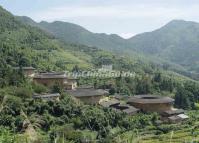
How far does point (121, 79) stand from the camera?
8194 centimetres

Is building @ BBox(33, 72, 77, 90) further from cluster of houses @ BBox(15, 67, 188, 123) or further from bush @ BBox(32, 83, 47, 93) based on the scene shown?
bush @ BBox(32, 83, 47, 93)

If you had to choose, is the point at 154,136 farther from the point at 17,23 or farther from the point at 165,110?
the point at 17,23

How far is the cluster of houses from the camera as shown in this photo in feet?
201

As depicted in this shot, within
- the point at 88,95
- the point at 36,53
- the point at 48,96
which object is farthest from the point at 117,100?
the point at 36,53

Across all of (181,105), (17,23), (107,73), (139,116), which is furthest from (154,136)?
(17,23)

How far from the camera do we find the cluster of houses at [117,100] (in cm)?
6138

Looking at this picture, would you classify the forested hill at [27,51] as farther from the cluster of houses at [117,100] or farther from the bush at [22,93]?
the bush at [22,93]

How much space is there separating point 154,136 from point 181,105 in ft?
79.0

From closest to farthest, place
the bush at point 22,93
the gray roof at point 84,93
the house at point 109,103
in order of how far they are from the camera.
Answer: the bush at point 22,93
the gray roof at point 84,93
the house at point 109,103

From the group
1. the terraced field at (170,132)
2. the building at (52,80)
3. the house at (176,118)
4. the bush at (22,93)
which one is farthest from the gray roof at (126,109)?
the bush at (22,93)

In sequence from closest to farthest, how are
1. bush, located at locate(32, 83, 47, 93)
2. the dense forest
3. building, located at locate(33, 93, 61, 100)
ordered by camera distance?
the dense forest
building, located at locate(33, 93, 61, 100)
bush, located at locate(32, 83, 47, 93)

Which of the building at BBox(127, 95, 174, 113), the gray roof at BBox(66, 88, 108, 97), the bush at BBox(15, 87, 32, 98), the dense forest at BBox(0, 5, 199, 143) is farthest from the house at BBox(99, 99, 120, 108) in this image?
→ the bush at BBox(15, 87, 32, 98)

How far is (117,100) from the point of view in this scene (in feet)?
224

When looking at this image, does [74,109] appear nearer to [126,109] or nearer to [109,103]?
[126,109]
